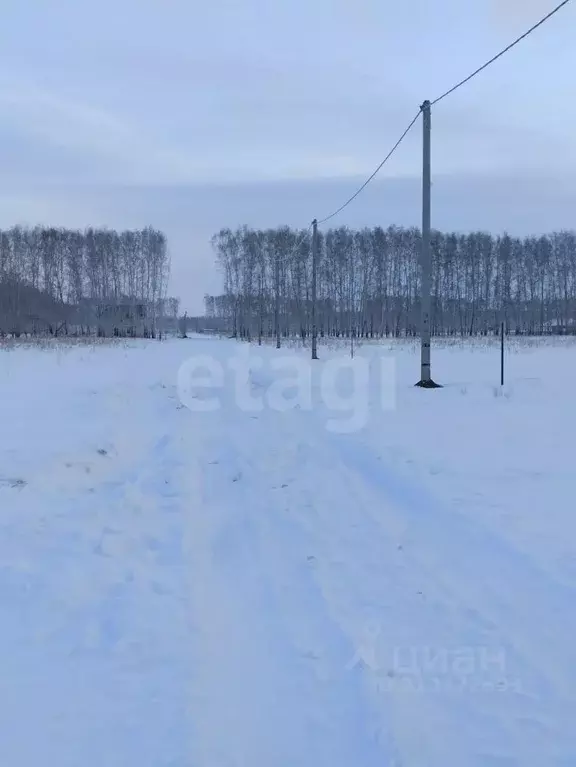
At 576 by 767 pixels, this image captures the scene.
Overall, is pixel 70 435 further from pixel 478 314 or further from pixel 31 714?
pixel 478 314

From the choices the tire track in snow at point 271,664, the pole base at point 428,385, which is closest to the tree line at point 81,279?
the pole base at point 428,385

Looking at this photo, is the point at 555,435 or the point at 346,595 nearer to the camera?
the point at 346,595

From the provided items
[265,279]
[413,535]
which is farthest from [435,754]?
[265,279]

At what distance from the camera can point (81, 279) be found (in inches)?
2222

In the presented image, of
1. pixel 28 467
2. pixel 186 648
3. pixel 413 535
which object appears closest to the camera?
pixel 186 648

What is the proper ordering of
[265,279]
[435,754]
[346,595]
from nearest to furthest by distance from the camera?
1. [435,754]
2. [346,595]
3. [265,279]

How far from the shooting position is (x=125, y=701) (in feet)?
7.39

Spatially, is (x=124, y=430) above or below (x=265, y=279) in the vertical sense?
below

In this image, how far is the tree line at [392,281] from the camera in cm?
5459

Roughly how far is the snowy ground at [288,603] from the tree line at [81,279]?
49565 millimetres

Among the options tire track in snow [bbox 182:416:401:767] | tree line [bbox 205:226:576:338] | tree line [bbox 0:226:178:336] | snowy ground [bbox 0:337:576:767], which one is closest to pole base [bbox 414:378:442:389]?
snowy ground [bbox 0:337:576:767]

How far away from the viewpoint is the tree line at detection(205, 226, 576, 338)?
54594mm

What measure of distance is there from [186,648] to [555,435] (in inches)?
234

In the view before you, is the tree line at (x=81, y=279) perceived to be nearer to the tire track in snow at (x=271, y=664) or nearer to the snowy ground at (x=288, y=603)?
the snowy ground at (x=288, y=603)
